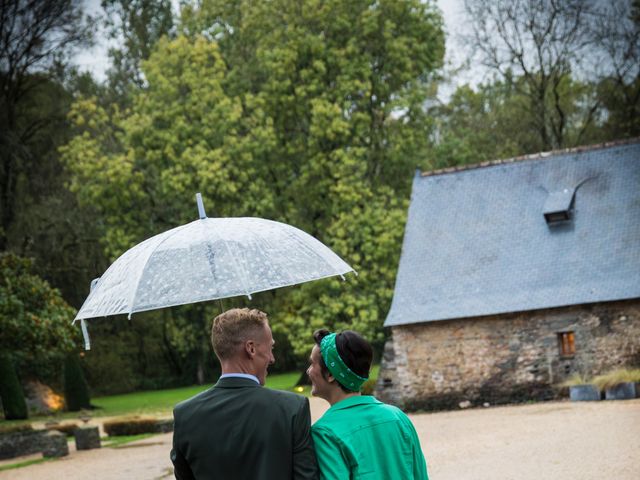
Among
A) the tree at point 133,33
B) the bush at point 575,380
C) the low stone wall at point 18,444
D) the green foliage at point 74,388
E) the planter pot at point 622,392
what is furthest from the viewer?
the tree at point 133,33

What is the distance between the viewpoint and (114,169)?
2967 cm

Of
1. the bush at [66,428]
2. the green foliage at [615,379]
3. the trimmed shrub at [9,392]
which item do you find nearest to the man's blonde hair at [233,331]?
the green foliage at [615,379]

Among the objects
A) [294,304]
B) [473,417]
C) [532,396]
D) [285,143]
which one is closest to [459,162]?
[285,143]

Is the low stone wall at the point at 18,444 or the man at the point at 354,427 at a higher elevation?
the man at the point at 354,427

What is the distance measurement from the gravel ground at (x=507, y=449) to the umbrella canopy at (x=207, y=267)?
6117 mm

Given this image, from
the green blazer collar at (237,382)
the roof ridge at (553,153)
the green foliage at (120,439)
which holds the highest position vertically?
the roof ridge at (553,153)

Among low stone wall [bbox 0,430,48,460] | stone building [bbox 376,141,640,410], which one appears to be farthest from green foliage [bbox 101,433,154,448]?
stone building [bbox 376,141,640,410]

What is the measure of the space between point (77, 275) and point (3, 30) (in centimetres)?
846

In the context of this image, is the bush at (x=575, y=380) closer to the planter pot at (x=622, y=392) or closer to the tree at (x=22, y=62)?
the planter pot at (x=622, y=392)

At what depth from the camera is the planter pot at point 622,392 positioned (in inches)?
736

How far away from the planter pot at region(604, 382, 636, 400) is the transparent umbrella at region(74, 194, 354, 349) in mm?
14793

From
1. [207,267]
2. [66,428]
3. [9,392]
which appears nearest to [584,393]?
[66,428]

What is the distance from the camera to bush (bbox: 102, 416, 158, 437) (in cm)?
2172

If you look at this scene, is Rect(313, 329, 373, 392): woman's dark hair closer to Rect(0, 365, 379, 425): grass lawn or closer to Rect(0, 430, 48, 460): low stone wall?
Rect(0, 430, 48, 460): low stone wall
